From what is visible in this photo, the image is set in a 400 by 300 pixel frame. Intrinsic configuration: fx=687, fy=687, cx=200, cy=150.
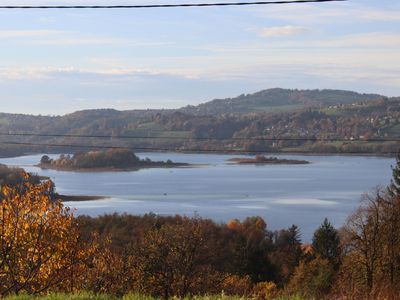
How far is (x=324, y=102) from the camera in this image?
171250 mm

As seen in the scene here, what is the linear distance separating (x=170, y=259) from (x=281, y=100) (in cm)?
17135

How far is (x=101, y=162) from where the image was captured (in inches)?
3627

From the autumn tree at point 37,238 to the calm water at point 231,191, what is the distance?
37.1 m

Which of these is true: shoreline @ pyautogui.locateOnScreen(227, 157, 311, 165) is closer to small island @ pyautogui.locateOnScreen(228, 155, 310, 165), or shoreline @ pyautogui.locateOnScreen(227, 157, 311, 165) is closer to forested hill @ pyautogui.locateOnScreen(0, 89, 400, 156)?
small island @ pyautogui.locateOnScreen(228, 155, 310, 165)

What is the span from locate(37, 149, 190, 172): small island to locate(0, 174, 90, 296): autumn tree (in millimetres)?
71492

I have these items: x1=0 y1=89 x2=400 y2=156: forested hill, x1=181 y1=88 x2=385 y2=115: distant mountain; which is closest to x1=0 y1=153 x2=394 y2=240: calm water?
x1=0 y1=89 x2=400 y2=156: forested hill

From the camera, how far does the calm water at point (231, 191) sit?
2202 inches

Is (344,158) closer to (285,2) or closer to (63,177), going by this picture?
(63,177)

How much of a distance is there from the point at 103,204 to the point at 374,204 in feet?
136

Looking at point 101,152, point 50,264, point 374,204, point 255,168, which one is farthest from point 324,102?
point 50,264

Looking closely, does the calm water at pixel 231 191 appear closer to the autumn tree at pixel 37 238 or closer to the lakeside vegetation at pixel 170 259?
the lakeside vegetation at pixel 170 259

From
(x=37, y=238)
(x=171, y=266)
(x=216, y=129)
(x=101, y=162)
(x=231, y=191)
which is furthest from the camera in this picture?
(x=101, y=162)

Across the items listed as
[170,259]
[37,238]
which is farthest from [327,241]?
[37,238]

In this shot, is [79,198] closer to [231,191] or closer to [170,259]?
[231,191]
